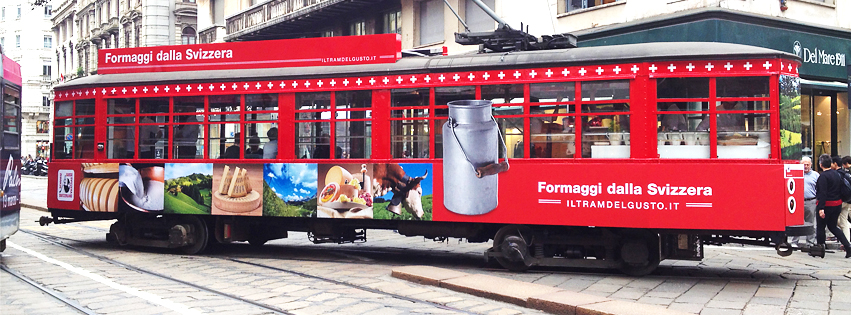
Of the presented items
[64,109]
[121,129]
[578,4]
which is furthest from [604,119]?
[578,4]

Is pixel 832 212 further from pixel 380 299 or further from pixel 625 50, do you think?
pixel 380 299

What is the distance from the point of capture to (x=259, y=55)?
11.0 metres

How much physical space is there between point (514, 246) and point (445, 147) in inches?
56.6

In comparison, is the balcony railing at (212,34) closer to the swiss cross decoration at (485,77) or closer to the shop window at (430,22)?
the shop window at (430,22)

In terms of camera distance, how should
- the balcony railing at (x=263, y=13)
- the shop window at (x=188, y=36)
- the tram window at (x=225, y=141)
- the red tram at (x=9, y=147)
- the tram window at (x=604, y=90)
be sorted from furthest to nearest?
1. the shop window at (x=188, y=36)
2. the balcony railing at (x=263, y=13)
3. the tram window at (x=225, y=141)
4. the red tram at (x=9, y=147)
5. the tram window at (x=604, y=90)

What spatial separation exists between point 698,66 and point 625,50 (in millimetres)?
812

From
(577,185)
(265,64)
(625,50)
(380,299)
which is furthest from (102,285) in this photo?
(625,50)

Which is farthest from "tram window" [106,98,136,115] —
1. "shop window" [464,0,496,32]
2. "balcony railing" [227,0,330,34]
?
"balcony railing" [227,0,330,34]

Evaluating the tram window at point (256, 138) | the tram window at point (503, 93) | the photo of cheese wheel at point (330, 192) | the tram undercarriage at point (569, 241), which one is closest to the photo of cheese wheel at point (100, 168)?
the tram window at point (256, 138)

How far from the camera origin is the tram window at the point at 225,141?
10844mm

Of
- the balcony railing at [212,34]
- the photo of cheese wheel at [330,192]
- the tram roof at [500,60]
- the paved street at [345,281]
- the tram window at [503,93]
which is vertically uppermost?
the balcony railing at [212,34]

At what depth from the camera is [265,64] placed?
10.9 meters

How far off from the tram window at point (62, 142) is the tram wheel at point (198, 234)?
2.33 metres

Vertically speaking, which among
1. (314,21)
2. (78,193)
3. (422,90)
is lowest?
(78,193)
